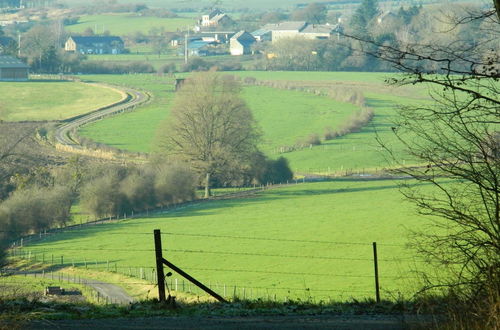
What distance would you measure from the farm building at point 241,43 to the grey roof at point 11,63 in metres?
35.7

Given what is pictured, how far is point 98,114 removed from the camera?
73.3 metres

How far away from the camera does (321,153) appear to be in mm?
59656

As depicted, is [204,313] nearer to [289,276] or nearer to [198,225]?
[289,276]

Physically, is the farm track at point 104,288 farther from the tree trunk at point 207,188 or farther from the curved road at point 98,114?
the curved road at point 98,114

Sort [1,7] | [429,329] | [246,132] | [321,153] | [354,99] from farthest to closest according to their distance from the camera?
1. [1,7]
2. [354,99]
3. [321,153]
4. [246,132]
5. [429,329]

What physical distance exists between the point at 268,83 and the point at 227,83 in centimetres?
3443

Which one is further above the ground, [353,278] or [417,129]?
[417,129]

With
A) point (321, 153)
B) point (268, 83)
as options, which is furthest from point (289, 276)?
point (268, 83)

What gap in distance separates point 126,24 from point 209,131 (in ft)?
334

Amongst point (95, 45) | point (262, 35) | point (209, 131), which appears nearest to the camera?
point (209, 131)

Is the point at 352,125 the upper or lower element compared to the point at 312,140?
upper

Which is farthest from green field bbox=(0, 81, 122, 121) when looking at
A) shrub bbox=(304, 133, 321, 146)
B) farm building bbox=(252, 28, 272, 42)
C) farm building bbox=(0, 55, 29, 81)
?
farm building bbox=(252, 28, 272, 42)

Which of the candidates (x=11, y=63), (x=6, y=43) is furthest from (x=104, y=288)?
(x=6, y=43)

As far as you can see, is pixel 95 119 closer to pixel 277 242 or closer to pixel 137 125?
pixel 137 125
